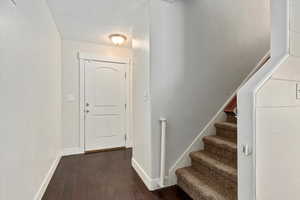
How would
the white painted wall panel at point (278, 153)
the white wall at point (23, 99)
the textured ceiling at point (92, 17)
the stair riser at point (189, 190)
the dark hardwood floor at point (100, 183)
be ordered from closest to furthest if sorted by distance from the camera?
the white painted wall panel at point (278, 153), the white wall at point (23, 99), the stair riser at point (189, 190), the dark hardwood floor at point (100, 183), the textured ceiling at point (92, 17)

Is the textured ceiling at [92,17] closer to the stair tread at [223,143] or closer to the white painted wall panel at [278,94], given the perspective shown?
the white painted wall panel at [278,94]

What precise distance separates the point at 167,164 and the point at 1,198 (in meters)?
1.53

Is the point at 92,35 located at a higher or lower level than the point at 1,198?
higher

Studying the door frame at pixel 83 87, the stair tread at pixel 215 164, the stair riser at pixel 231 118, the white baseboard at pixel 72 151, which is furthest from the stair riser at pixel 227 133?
the white baseboard at pixel 72 151

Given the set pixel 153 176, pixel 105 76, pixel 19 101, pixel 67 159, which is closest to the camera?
pixel 19 101

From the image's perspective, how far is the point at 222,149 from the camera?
1727mm

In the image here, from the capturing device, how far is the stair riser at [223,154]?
1592mm

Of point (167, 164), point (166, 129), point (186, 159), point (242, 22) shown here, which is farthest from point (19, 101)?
point (242, 22)

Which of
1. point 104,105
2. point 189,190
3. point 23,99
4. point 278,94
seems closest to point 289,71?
point 278,94

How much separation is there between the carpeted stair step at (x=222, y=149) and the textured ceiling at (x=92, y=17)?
2.08 meters

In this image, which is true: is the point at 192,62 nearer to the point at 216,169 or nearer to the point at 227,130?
the point at 227,130

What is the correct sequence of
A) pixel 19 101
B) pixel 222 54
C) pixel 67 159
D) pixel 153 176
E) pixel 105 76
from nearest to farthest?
pixel 19 101
pixel 153 176
pixel 222 54
pixel 67 159
pixel 105 76

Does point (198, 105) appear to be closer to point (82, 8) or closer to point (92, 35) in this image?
point (82, 8)

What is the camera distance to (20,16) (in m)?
1.29
